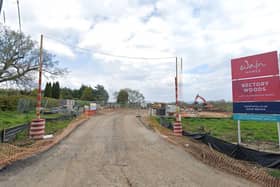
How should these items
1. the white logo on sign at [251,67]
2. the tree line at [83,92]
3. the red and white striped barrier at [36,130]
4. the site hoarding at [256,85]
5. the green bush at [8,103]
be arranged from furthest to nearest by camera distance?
the tree line at [83,92] → the green bush at [8,103] → the red and white striped barrier at [36,130] → the white logo on sign at [251,67] → the site hoarding at [256,85]

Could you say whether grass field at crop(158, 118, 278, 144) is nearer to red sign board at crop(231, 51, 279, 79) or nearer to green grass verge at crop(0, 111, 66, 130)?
red sign board at crop(231, 51, 279, 79)

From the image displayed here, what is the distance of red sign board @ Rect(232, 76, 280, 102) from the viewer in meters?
8.53

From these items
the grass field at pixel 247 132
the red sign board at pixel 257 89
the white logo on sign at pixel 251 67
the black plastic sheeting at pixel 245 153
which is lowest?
the grass field at pixel 247 132

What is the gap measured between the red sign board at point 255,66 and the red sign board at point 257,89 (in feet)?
0.87

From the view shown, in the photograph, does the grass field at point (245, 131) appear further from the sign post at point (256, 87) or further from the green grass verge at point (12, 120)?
the green grass verge at point (12, 120)

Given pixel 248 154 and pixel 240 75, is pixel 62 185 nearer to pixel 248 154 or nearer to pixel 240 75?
pixel 248 154

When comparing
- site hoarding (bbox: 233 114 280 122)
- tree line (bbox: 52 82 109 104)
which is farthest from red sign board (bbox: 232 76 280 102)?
tree line (bbox: 52 82 109 104)

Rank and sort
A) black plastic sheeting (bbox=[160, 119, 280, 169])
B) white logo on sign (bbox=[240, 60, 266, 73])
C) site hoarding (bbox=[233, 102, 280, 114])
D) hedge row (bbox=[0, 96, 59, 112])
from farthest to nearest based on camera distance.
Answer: hedge row (bbox=[0, 96, 59, 112]) < white logo on sign (bbox=[240, 60, 266, 73]) < site hoarding (bbox=[233, 102, 280, 114]) < black plastic sheeting (bbox=[160, 119, 280, 169])

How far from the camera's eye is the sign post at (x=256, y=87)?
8.52 meters

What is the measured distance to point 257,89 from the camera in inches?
360

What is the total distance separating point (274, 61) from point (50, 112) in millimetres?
26065

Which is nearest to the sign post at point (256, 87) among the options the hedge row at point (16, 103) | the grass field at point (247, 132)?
the grass field at point (247, 132)

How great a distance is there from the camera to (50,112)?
2759 centimetres

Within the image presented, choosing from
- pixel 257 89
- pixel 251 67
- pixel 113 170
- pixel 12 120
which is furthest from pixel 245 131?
pixel 12 120
